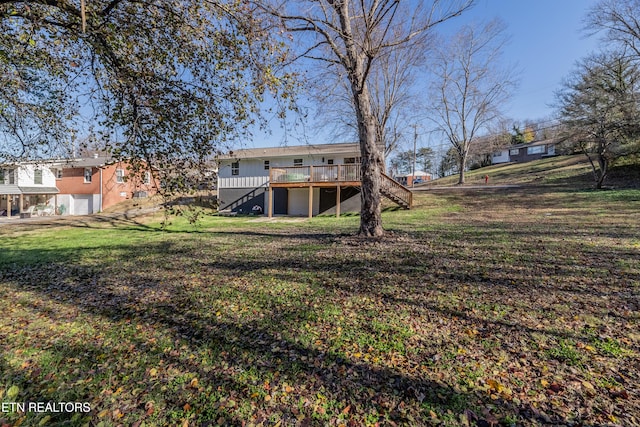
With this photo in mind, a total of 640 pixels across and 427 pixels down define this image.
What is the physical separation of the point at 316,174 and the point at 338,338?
14.4 metres

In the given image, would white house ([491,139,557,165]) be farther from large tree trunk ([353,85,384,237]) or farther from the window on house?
large tree trunk ([353,85,384,237])

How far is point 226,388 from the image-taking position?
2592mm

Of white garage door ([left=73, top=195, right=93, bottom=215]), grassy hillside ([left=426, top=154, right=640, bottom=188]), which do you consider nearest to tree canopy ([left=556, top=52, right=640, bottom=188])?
grassy hillside ([left=426, top=154, right=640, bottom=188])

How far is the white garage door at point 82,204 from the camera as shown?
90.4ft

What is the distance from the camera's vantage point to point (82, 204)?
27.9 m

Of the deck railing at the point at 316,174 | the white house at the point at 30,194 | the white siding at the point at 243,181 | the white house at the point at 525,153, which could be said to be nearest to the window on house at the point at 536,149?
the white house at the point at 525,153

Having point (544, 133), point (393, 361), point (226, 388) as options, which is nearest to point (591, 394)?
point (393, 361)

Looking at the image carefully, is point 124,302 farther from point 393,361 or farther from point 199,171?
point 393,361

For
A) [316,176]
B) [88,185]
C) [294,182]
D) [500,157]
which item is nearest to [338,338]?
[316,176]

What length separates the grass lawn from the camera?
2.33 metres

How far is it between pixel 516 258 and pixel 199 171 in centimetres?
638

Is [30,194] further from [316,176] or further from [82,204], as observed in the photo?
[316,176]

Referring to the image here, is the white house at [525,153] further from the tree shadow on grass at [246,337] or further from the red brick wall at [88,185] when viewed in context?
the red brick wall at [88,185]

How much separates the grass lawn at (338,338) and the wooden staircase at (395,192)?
9.52 meters
